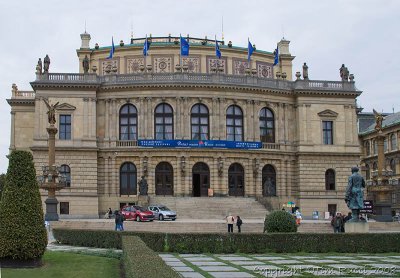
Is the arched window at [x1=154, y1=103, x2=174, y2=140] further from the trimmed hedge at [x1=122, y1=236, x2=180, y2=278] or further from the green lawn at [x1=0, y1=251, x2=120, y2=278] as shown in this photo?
the trimmed hedge at [x1=122, y1=236, x2=180, y2=278]

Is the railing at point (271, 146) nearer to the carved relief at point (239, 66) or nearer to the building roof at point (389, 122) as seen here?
the carved relief at point (239, 66)

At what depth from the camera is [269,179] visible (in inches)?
2625

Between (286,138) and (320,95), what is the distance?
20.9 ft

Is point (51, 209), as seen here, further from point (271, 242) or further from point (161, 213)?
point (271, 242)

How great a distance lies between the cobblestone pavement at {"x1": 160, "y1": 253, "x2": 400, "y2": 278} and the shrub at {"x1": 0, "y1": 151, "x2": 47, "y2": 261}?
5.07m

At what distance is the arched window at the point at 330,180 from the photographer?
67938 millimetres

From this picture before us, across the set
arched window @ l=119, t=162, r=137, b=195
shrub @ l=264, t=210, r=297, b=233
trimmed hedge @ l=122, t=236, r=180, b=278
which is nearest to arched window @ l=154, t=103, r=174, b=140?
arched window @ l=119, t=162, r=137, b=195

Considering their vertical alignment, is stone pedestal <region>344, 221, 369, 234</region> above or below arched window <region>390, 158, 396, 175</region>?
below

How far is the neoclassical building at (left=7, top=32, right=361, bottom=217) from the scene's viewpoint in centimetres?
6412

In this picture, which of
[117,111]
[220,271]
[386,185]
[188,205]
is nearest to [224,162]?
[188,205]

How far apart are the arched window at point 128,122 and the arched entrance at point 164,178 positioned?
4.46 m

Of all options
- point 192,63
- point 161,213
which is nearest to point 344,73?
point 192,63

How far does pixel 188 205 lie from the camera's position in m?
60.3

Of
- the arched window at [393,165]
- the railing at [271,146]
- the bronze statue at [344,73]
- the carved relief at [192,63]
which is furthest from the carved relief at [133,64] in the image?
the arched window at [393,165]
